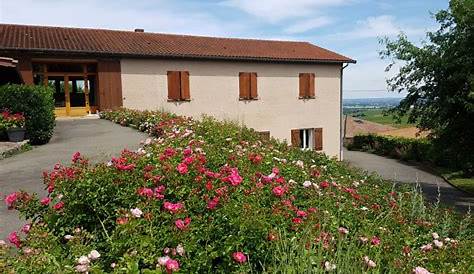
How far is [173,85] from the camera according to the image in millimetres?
19391

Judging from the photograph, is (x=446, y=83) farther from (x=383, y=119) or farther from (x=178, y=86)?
(x=383, y=119)

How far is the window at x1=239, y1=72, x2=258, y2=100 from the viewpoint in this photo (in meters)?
21.0

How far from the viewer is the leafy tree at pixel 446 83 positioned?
12000mm

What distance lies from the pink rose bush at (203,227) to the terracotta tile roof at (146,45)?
1514cm

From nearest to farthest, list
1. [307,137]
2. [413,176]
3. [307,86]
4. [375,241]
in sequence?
[375,241] < [413,176] < [307,86] < [307,137]

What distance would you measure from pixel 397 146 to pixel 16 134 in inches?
935

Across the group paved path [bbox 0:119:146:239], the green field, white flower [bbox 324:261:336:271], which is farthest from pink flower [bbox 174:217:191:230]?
the green field

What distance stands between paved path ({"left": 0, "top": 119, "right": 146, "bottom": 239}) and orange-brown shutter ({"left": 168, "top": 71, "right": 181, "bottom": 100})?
4143 millimetres

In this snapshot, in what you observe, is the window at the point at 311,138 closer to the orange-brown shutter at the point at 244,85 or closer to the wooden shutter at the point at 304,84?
the wooden shutter at the point at 304,84

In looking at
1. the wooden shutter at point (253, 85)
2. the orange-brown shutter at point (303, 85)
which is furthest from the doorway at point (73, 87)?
the orange-brown shutter at point (303, 85)

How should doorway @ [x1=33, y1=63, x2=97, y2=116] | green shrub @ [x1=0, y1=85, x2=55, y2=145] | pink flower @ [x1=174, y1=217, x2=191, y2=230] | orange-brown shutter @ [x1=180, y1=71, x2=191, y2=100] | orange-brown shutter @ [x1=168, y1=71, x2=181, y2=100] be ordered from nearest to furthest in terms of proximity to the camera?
pink flower @ [x1=174, y1=217, x2=191, y2=230], green shrub @ [x1=0, y1=85, x2=55, y2=145], doorway @ [x1=33, y1=63, x2=97, y2=116], orange-brown shutter @ [x1=168, y1=71, x2=181, y2=100], orange-brown shutter @ [x1=180, y1=71, x2=191, y2=100]

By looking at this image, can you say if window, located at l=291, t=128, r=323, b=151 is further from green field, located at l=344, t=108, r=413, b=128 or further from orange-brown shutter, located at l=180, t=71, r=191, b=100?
orange-brown shutter, located at l=180, t=71, r=191, b=100

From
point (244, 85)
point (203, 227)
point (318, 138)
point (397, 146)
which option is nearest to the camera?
point (203, 227)

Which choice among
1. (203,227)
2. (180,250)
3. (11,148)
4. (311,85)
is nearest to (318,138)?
(311,85)
